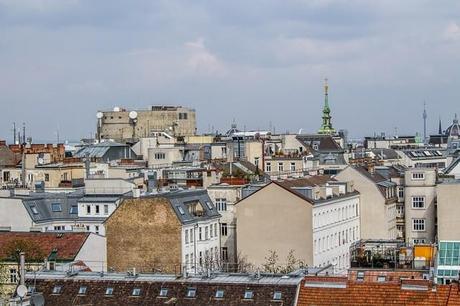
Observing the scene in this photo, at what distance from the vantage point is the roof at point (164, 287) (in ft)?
191

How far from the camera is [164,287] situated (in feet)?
196

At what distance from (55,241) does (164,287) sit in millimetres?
21454

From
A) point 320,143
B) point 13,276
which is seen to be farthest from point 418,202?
point 320,143

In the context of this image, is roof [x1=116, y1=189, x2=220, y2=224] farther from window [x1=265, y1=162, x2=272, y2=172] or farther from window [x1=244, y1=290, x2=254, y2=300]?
window [x1=265, y1=162, x2=272, y2=172]

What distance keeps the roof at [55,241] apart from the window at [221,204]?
65.8ft

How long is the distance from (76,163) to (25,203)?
46.6 m

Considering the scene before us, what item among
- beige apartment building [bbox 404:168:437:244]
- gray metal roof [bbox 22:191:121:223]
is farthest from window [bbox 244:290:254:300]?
beige apartment building [bbox 404:168:437:244]

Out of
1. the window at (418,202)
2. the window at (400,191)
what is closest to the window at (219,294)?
the window at (418,202)

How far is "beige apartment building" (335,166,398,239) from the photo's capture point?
108 meters

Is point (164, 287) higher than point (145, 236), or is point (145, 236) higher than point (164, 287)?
point (145, 236)

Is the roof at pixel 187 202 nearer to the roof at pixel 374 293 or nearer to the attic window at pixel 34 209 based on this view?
the attic window at pixel 34 209

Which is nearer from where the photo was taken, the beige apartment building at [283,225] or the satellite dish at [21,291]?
the satellite dish at [21,291]

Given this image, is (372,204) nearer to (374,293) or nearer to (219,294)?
(219,294)

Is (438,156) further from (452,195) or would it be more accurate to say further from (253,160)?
(452,195)
